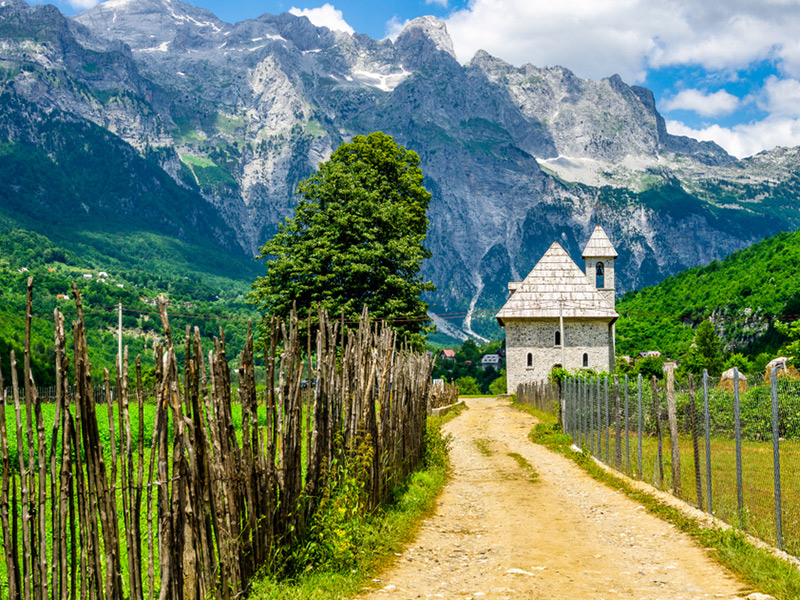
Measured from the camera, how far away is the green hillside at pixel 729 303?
59469mm

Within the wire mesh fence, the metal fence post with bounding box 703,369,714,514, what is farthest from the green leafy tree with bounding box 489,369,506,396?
the metal fence post with bounding box 703,369,714,514

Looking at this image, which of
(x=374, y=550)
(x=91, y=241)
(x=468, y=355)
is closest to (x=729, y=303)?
(x=468, y=355)

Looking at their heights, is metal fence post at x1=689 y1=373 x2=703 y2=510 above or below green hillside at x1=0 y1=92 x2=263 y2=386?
below

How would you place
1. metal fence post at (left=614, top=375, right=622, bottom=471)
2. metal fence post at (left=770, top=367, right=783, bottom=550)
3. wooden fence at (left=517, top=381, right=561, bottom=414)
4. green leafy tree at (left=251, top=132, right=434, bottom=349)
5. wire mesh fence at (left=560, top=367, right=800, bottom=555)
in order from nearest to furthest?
metal fence post at (left=770, top=367, right=783, bottom=550) → wire mesh fence at (left=560, top=367, right=800, bottom=555) → metal fence post at (left=614, top=375, right=622, bottom=471) → green leafy tree at (left=251, top=132, right=434, bottom=349) → wooden fence at (left=517, top=381, right=561, bottom=414)

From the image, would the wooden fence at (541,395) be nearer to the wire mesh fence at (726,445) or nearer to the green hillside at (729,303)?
the wire mesh fence at (726,445)

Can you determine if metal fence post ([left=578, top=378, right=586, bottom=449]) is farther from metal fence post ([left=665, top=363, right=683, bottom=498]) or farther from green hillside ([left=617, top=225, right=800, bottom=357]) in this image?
green hillside ([left=617, top=225, right=800, bottom=357])

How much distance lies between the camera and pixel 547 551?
8.12m

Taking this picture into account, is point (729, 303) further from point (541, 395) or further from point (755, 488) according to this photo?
point (755, 488)

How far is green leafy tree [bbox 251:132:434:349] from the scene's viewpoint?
86.0 ft

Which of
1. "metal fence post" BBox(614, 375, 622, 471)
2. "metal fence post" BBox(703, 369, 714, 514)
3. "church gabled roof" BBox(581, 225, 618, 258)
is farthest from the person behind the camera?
"church gabled roof" BBox(581, 225, 618, 258)

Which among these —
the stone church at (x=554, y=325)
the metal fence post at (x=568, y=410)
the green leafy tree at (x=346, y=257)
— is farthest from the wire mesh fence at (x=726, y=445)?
the stone church at (x=554, y=325)

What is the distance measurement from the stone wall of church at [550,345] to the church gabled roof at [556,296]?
22.5 inches

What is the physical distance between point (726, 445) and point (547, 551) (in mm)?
3122

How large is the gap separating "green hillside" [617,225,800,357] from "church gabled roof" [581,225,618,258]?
425cm
